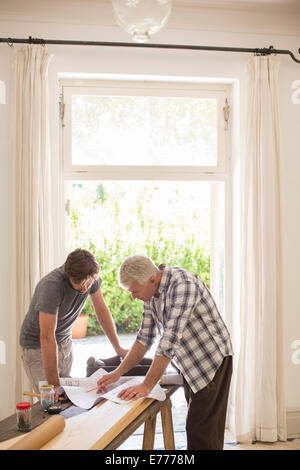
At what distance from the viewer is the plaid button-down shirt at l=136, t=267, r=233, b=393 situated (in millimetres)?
2426

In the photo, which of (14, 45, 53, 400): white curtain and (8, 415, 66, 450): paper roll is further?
(14, 45, 53, 400): white curtain

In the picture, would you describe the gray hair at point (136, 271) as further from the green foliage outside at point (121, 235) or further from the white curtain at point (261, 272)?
the green foliage outside at point (121, 235)

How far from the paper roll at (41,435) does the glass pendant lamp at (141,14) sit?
57.9 inches

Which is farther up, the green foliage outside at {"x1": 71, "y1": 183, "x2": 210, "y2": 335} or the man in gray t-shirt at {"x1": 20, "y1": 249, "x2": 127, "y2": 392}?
the green foliage outside at {"x1": 71, "y1": 183, "x2": 210, "y2": 335}

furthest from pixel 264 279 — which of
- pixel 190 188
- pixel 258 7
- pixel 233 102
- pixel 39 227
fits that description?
pixel 190 188

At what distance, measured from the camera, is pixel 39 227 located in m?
3.44

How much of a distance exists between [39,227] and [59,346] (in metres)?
0.85

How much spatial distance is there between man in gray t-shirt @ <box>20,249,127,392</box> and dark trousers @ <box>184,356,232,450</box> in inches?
23.8

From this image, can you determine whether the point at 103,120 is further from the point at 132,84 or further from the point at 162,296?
the point at 162,296

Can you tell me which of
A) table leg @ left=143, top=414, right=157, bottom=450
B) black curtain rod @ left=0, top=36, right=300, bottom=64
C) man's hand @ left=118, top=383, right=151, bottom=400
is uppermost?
black curtain rod @ left=0, top=36, right=300, bottom=64

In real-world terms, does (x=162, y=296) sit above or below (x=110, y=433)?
above

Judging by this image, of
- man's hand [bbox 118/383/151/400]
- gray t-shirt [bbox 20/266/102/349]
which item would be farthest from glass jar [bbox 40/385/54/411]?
gray t-shirt [bbox 20/266/102/349]

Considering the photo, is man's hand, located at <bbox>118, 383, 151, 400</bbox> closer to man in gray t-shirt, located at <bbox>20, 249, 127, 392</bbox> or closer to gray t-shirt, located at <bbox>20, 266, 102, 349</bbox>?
man in gray t-shirt, located at <bbox>20, 249, 127, 392</bbox>

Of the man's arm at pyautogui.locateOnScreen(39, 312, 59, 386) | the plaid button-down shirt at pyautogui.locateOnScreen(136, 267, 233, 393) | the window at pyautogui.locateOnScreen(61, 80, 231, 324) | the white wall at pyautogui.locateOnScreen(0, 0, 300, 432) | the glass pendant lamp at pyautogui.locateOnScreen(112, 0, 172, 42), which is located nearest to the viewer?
the glass pendant lamp at pyautogui.locateOnScreen(112, 0, 172, 42)
